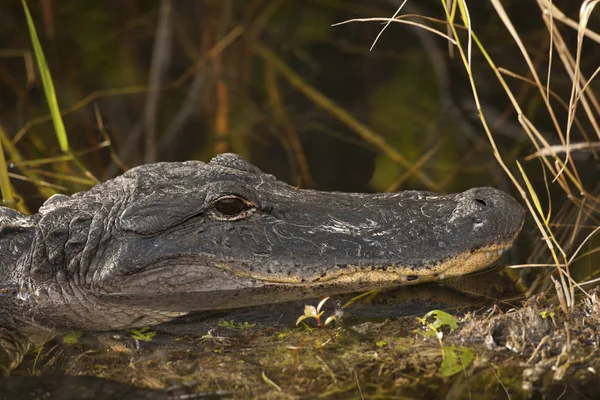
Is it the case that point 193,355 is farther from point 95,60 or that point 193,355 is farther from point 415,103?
point 95,60

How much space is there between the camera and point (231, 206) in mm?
4828

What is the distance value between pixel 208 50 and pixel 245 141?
2.53 meters

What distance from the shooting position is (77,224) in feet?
16.0

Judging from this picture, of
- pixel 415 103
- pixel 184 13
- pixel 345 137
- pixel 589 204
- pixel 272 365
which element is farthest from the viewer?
pixel 184 13

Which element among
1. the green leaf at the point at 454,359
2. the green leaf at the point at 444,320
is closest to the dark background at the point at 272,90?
the green leaf at the point at 444,320

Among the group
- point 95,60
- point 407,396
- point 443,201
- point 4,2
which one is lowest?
point 407,396

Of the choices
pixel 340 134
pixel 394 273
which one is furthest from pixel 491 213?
pixel 340 134

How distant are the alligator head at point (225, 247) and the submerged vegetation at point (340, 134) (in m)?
0.19

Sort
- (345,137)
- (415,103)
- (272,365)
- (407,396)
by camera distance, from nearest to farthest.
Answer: (407,396) < (272,365) < (345,137) < (415,103)

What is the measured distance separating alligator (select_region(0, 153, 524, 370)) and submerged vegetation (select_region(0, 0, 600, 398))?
0.19 meters

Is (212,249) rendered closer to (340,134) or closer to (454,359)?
(454,359)

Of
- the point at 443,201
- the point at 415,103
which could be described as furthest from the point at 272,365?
the point at 415,103

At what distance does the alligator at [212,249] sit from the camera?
185 inches

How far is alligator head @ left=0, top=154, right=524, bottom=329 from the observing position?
15.4 feet
